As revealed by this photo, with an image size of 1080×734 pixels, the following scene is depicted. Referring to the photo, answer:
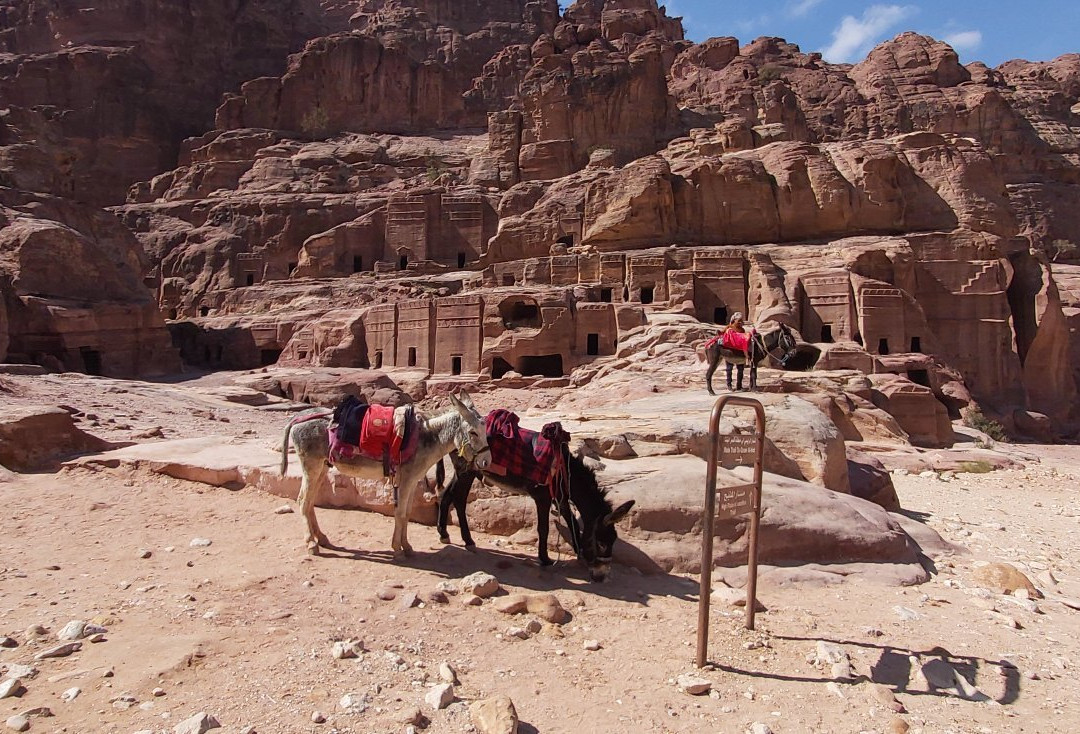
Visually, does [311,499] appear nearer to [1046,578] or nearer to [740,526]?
[740,526]

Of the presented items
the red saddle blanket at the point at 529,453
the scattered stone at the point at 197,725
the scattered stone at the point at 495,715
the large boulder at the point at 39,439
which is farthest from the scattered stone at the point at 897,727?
the large boulder at the point at 39,439

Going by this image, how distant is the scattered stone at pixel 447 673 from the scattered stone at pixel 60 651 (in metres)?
2.58

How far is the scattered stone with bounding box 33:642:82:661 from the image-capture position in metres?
4.85

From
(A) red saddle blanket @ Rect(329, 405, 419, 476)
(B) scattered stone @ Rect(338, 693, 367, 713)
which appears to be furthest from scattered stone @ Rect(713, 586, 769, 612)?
(B) scattered stone @ Rect(338, 693, 367, 713)

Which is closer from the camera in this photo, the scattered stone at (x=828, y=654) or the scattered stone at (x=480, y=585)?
the scattered stone at (x=828, y=654)

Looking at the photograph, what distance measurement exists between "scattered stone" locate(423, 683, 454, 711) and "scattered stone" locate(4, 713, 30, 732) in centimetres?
231

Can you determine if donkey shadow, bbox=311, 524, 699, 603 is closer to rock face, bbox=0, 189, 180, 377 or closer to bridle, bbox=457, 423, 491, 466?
bridle, bbox=457, 423, 491, 466

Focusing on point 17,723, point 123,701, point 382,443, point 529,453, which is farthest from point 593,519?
point 17,723

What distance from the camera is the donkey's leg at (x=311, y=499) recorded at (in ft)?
24.2

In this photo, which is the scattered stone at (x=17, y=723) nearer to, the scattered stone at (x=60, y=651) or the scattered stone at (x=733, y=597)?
the scattered stone at (x=60, y=651)

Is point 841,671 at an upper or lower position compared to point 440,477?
lower

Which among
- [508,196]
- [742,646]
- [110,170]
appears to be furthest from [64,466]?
[110,170]

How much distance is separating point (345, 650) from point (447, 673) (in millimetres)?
823

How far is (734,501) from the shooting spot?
583 cm
